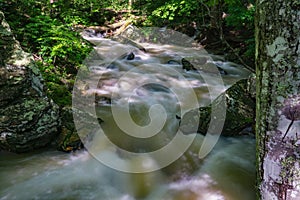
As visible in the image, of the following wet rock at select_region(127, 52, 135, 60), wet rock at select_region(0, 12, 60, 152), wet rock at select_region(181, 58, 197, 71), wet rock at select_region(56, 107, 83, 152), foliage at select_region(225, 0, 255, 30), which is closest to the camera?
wet rock at select_region(0, 12, 60, 152)

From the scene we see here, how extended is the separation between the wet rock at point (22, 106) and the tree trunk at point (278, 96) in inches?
115

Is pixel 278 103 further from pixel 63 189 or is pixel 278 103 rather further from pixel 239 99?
pixel 239 99

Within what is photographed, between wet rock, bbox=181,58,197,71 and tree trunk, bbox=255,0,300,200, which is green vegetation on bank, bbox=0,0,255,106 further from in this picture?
wet rock, bbox=181,58,197,71

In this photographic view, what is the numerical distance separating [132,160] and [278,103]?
2358mm

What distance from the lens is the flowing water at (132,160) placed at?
121 inches

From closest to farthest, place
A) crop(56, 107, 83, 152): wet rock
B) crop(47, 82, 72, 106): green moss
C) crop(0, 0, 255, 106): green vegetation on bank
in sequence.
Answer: crop(56, 107, 83, 152): wet rock < crop(47, 82, 72, 106): green moss < crop(0, 0, 255, 106): green vegetation on bank

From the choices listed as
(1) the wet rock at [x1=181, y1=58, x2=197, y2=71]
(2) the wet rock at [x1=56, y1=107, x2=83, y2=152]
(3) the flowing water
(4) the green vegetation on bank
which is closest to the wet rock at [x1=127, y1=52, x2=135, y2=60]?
(4) the green vegetation on bank

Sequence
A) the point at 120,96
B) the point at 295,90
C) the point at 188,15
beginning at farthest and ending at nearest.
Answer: the point at 188,15 < the point at 120,96 < the point at 295,90

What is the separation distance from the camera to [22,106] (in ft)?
12.0

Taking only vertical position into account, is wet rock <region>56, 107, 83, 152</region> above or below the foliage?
below

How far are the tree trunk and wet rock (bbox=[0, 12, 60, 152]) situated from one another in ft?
9.55

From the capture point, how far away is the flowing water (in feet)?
10.1

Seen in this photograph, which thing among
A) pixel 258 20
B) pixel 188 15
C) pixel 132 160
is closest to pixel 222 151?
pixel 132 160

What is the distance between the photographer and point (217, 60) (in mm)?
8508
